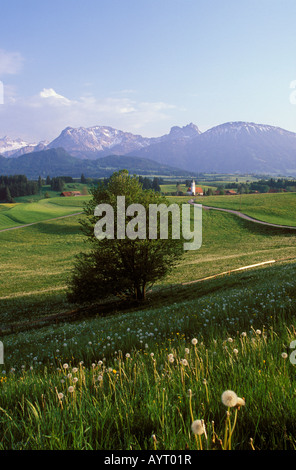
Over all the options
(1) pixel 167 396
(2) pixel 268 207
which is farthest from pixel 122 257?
(2) pixel 268 207

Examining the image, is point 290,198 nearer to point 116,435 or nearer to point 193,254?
point 193,254

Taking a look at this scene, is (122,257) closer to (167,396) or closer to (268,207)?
(167,396)

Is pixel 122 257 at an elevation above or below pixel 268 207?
below

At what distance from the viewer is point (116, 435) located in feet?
10.4

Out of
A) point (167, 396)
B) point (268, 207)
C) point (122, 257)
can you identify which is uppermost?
point (268, 207)

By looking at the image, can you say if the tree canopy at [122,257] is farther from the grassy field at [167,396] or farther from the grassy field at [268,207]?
the grassy field at [268,207]

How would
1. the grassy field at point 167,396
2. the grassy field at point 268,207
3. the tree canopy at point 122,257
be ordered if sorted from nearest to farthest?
the grassy field at point 167,396 < the tree canopy at point 122,257 < the grassy field at point 268,207

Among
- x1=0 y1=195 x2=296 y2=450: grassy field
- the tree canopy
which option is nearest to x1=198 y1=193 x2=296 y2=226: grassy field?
the tree canopy

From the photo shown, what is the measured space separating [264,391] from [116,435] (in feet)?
5.51

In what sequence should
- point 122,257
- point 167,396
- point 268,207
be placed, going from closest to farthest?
1. point 167,396
2. point 122,257
3. point 268,207

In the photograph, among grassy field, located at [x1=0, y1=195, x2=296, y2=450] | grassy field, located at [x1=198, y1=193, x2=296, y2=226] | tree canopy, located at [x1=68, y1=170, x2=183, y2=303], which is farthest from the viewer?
grassy field, located at [x1=198, y1=193, x2=296, y2=226]

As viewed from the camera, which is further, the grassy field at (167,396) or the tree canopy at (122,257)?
the tree canopy at (122,257)

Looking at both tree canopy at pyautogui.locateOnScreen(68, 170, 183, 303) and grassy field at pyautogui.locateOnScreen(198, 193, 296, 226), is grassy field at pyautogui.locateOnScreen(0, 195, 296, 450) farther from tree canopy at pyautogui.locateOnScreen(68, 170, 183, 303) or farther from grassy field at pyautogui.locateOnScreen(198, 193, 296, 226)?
grassy field at pyautogui.locateOnScreen(198, 193, 296, 226)

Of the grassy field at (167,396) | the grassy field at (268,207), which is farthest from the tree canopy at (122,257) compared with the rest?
the grassy field at (268,207)
